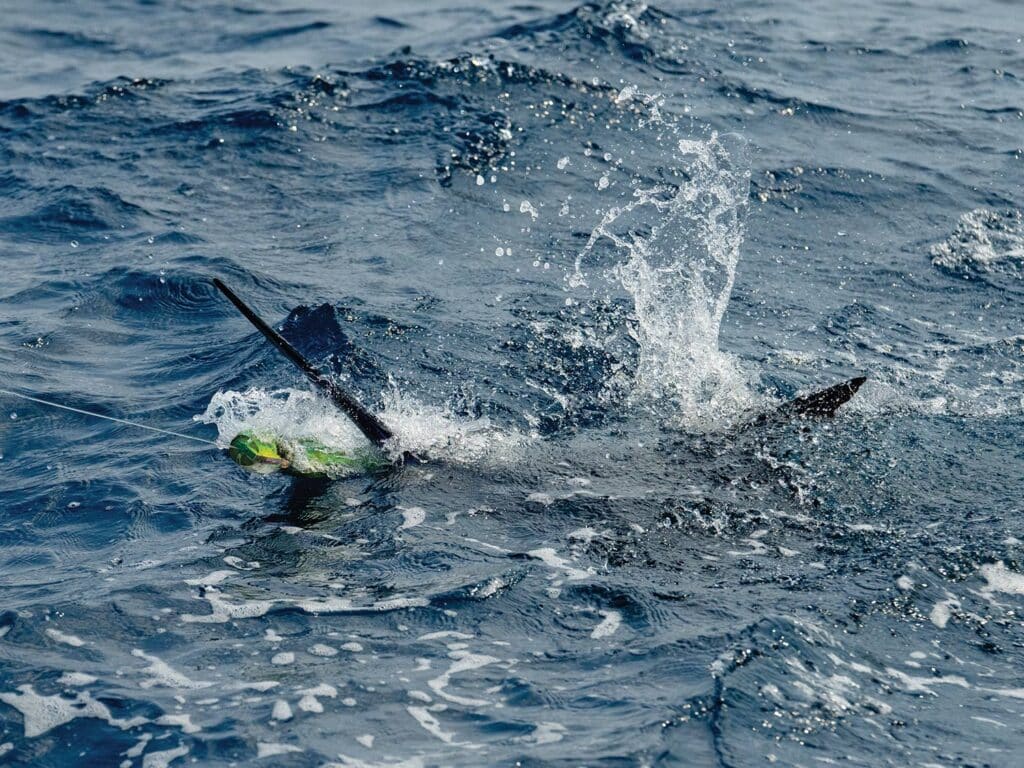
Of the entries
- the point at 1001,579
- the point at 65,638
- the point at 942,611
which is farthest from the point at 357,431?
the point at 1001,579

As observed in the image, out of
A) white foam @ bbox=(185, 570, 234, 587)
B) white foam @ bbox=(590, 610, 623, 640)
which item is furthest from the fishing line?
white foam @ bbox=(590, 610, 623, 640)

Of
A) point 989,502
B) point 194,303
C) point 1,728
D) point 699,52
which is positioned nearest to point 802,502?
point 989,502

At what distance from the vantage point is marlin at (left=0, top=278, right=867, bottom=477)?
25.6 ft

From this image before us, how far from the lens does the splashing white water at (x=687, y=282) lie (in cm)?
957

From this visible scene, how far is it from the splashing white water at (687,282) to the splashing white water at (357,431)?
1343 mm

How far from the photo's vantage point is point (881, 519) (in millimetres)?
7824

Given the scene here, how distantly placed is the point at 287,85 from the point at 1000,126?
356 inches

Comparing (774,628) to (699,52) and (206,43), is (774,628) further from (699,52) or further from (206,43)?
(206,43)

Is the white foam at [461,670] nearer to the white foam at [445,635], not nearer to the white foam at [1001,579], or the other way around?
the white foam at [445,635]

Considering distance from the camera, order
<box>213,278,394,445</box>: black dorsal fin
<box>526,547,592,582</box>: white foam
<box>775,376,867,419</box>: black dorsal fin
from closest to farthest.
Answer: <box>526,547,592,582</box>: white foam
<box>213,278,394,445</box>: black dorsal fin
<box>775,376,867,419</box>: black dorsal fin

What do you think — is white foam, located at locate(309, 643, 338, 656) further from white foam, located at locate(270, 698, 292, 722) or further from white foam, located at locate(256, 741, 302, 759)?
white foam, located at locate(256, 741, 302, 759)

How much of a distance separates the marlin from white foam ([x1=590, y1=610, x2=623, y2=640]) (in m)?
2.28

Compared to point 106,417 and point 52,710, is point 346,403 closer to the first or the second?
point 106,417

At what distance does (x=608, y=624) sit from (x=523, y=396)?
3.14 m
